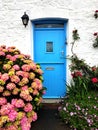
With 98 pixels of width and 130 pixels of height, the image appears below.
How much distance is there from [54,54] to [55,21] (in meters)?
0.97

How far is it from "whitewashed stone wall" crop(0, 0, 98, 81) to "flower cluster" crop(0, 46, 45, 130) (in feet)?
5.78

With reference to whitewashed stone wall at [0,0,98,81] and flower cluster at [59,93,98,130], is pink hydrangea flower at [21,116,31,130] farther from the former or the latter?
whitewashed stone wall at [0,0,98,81]

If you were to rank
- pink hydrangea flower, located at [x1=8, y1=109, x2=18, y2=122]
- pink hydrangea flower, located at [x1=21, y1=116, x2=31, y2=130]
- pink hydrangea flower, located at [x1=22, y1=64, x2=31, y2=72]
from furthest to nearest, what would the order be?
1. pink hydrangea flower, located at [x1=22, y1=64, x2=31, y2=72]
2. pink hydrangea flower, located at [x1=21, y1=116, x2=31, y2=130]
3. pink hydrangea flower, located at [x1=8, y1=109, x2=18, y2=122]

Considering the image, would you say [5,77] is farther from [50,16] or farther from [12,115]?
[50,16]

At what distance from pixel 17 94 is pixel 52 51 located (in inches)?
108

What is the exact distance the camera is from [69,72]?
7227mm

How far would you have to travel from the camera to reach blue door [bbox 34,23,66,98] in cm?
733

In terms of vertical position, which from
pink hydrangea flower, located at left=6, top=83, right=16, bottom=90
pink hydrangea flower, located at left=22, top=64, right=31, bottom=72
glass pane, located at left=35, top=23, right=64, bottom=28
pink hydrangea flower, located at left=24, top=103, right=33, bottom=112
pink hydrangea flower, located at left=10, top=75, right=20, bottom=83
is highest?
glass pane, located at left=35, top=23, right=64, bottom=28

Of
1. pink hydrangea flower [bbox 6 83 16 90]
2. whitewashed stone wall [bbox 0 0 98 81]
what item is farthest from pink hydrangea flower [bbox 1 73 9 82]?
whitewashed stone wall [bbox 0 0 98 81]

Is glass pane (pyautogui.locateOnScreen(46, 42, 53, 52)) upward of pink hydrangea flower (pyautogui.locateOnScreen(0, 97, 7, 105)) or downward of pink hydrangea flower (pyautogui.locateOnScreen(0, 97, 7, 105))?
upward

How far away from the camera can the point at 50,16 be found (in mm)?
7066

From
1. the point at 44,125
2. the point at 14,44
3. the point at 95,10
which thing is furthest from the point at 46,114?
the point at 95,10

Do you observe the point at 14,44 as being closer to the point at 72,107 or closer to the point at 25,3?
the point at 25,3

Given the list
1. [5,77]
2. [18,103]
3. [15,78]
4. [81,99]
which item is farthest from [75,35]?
[18,103]
